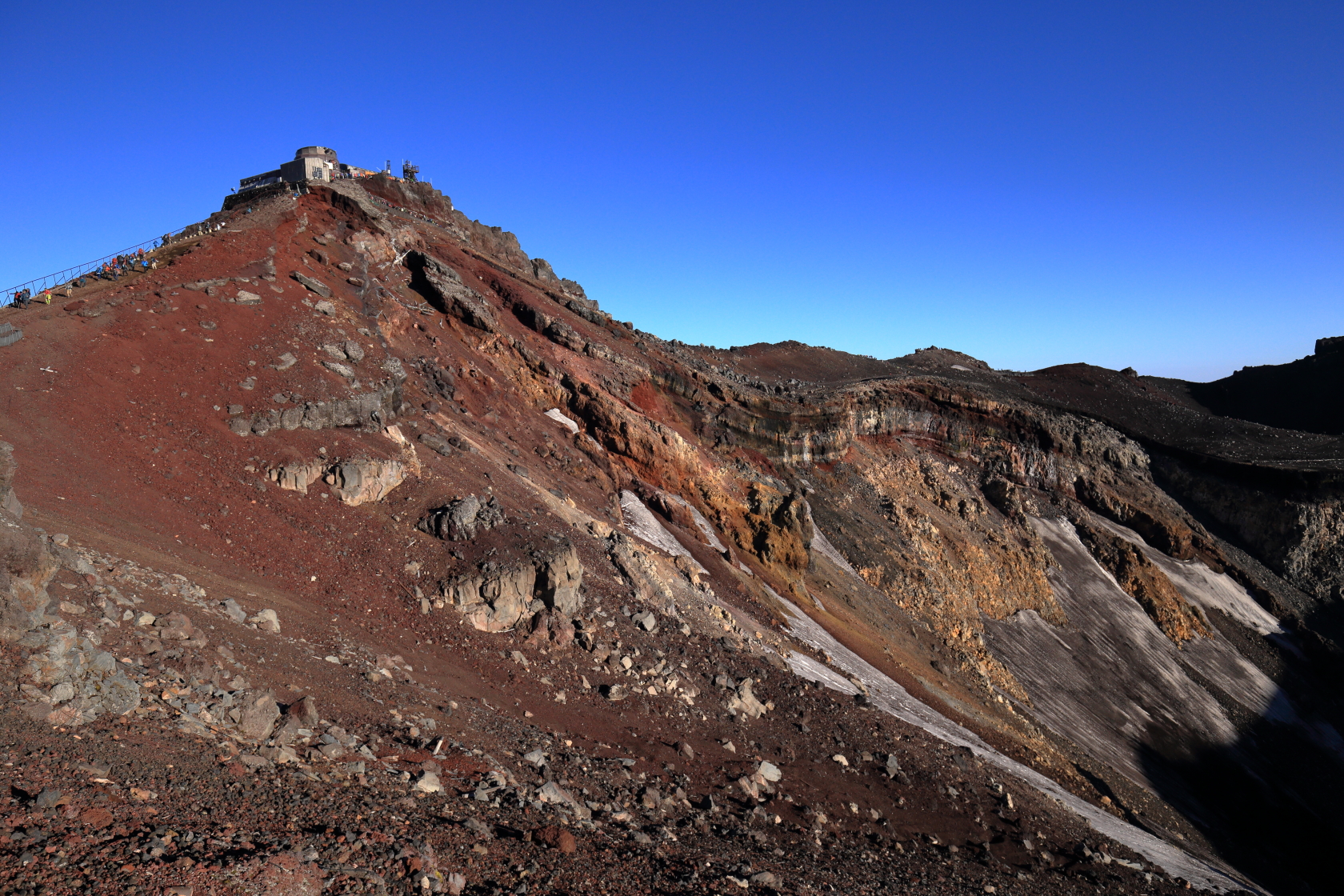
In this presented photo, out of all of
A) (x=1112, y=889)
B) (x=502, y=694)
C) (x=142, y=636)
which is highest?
(x=142, y=636)

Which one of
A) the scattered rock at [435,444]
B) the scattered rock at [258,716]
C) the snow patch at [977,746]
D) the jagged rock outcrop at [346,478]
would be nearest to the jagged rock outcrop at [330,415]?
the scattered rock at [435,444]

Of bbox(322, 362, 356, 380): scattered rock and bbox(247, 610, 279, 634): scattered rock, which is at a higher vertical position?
bbox(322, 362, 356, 380): scattered rock

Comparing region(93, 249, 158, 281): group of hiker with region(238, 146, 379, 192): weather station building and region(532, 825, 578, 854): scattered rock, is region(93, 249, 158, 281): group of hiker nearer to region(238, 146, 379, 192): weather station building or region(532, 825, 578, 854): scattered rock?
region(238, 146, 379, 192): weather station building

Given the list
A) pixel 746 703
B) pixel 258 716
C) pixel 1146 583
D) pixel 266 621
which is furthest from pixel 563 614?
pixel 1146 583

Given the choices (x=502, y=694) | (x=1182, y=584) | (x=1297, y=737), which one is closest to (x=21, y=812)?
(x=502, y=694)

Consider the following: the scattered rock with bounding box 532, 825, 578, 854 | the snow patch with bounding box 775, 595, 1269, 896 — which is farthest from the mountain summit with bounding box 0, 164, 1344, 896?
the snow patch with bounding box 775, 595, 1269, 896

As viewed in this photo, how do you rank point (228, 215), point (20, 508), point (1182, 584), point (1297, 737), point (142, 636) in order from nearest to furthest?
point (142, 636) → point (20, 508) → point (228, 215) → point (1297, 737) → point (1182, 584)

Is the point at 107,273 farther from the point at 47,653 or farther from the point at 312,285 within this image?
the point at 47,653

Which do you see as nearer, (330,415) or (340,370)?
(330,415)

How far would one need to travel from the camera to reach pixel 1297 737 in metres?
36.4

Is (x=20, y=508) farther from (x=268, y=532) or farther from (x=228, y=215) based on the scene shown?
(x=228, y=215)

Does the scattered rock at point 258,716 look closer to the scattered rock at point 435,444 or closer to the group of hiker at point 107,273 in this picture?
the scattered rock at point 435,444

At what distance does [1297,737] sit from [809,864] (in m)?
38.8

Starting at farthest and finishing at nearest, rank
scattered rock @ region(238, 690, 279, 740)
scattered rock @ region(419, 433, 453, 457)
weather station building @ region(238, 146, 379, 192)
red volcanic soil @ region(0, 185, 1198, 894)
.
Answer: weather station building @ region(238, 146, 379, 192)
scattered rock @ region(419, 433, 453, 457)
scattered rock @ region(238, 690, 279, 740)
red volcanic soil @ region(0, 185, 1198, 894)
